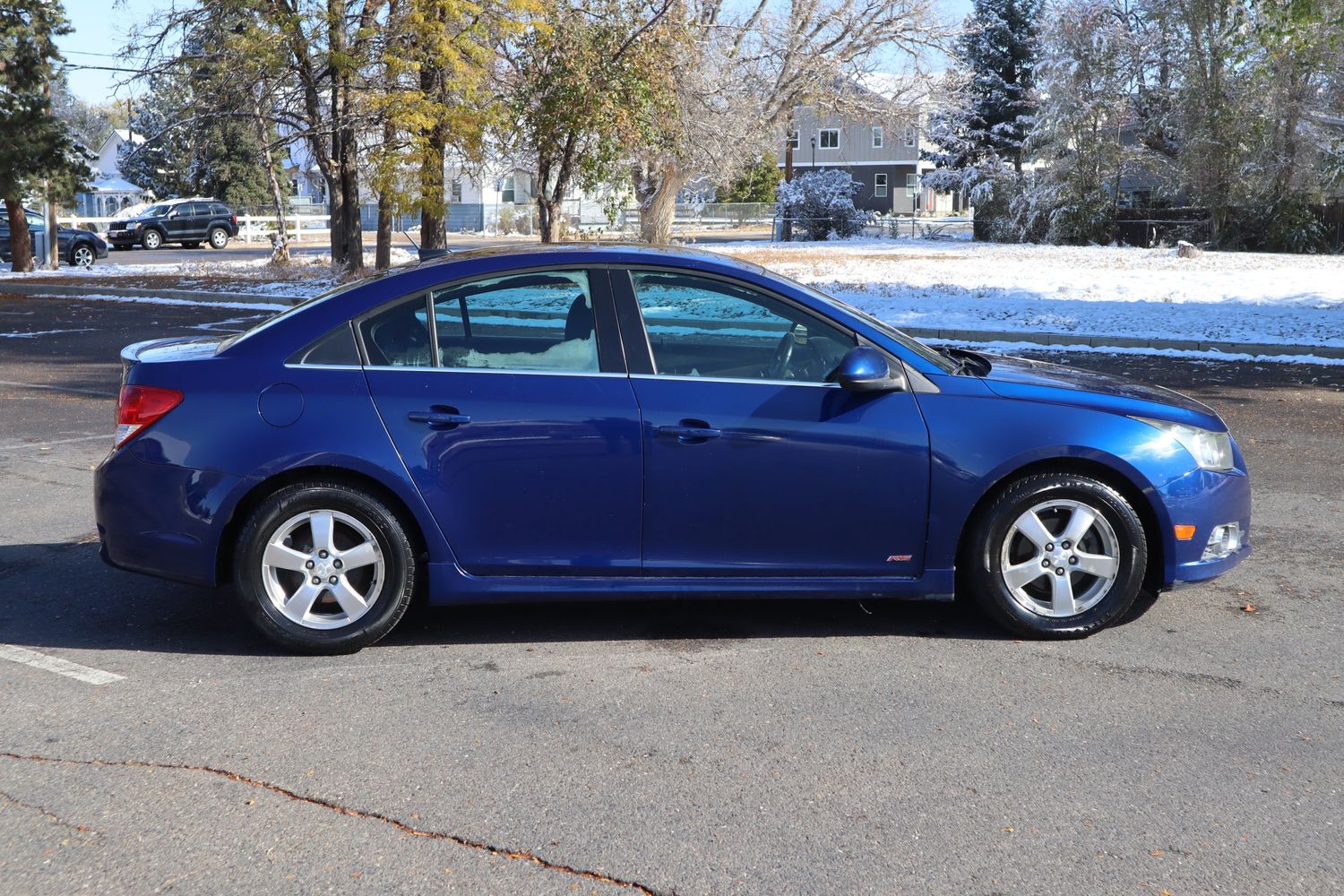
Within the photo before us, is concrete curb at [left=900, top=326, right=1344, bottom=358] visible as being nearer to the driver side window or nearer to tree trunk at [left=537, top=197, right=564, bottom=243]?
tree trunk at [left=537, top=197, right=564, bottom=243]

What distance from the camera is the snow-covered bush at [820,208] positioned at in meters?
45.8

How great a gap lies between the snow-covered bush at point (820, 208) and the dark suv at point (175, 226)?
2068 centimetres

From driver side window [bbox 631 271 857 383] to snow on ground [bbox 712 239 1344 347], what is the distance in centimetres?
1135

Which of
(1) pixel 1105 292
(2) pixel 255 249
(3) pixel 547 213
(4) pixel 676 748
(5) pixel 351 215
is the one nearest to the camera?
(4) pixel 676 748

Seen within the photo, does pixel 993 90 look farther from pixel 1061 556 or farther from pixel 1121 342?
pixel 1061 556

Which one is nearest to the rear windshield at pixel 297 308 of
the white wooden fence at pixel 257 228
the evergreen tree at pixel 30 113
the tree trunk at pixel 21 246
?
the evergreen tree at pixel 30 113

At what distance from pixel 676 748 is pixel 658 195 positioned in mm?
34126

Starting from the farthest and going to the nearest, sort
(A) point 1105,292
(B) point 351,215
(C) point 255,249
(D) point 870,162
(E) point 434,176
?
(D) point 870,162
(C) point 255,249
(B) point 351,215
(E) point 434,176
(A) point 1105,292

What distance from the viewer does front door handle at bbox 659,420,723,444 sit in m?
4.84

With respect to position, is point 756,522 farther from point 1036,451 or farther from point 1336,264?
point 1336,264

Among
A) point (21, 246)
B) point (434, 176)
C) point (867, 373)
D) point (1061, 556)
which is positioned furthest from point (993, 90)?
point (867, 373)

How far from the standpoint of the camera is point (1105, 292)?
2006cm

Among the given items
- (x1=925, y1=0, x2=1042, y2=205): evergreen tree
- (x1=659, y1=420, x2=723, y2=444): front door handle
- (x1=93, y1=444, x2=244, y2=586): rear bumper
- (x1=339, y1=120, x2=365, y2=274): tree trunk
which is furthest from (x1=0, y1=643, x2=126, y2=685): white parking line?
(x1=925, y1=0, x2=1042, y2=205): evergreen tree

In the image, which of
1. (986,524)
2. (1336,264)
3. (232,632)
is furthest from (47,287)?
(1336,264)
